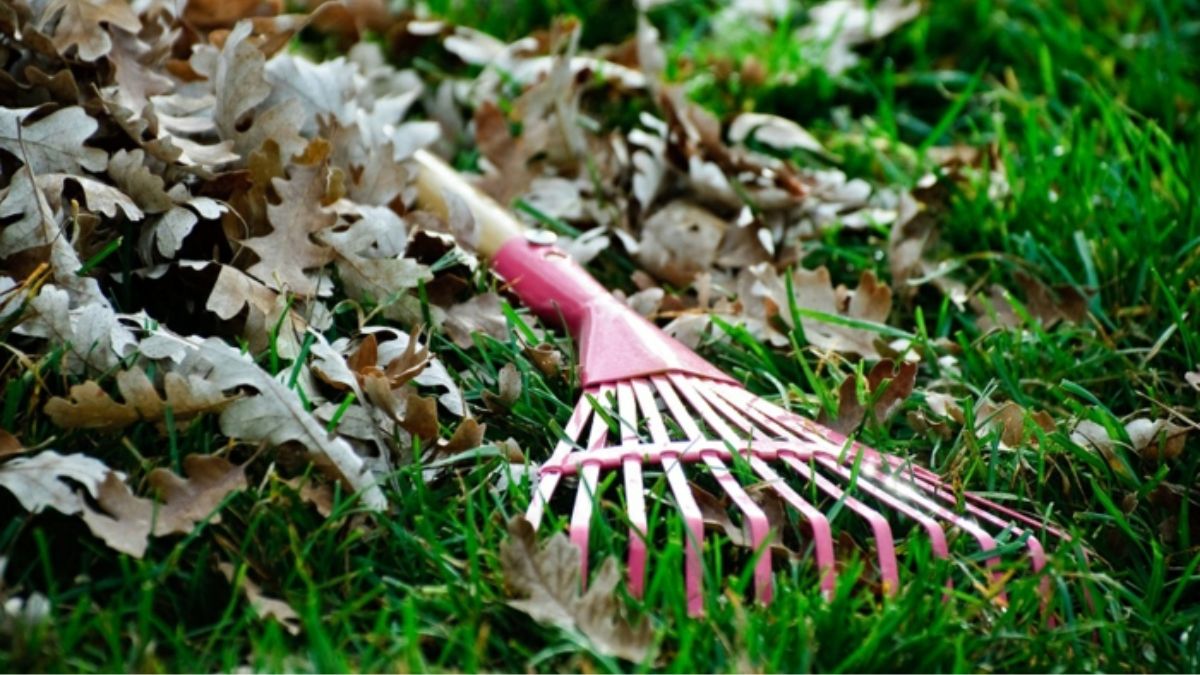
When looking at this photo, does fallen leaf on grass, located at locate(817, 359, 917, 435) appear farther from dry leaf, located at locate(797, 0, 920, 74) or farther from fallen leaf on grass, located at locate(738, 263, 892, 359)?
dry leaf, located at locate(797, 0, 920, 74)

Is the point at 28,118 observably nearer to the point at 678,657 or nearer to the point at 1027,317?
the point at 678,657

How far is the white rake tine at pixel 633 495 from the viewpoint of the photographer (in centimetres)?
177

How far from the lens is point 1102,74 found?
3.39m

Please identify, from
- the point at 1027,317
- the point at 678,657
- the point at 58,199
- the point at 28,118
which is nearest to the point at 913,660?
the point at 678,657

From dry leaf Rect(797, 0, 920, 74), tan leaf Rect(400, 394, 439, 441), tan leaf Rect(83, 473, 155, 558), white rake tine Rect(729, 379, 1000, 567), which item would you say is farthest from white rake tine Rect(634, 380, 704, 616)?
dry leaf Rect(797, 0, 920, 74)

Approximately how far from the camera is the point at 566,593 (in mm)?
1713

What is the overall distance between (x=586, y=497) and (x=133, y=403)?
63 cm

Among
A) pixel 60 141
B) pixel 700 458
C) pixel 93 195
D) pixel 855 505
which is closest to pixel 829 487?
pixel 855 505

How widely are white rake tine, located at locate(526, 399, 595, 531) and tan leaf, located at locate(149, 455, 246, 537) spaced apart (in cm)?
39

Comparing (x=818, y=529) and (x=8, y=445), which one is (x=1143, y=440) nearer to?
(x=818, y=529)

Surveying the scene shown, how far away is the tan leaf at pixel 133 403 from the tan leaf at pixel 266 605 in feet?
0.82

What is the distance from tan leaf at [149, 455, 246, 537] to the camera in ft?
5.75

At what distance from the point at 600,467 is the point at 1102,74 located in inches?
81.6

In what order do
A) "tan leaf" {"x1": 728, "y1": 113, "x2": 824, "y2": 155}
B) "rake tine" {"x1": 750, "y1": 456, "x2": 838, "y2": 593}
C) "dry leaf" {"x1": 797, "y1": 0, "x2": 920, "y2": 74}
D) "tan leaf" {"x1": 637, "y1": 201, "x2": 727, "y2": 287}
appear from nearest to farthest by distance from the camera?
1. "rake tine" {"x1": 750, "y1": 456, "x2": 838, "y2": 593}
2. "tan leaf" {"x1": 637, "y1": 201, "x2": 727, "y2": 287}
3. "tan leaf" {"x1": 728, "y1": 113, "x2": 824, "y2": 155}
4. "dry leaf" {"x1": 797, "y1": 0, "x2": 920, "y2": 74}
